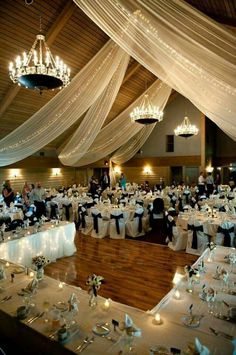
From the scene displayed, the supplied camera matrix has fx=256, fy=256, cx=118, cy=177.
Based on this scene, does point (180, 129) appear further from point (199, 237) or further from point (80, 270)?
point (80, 270)

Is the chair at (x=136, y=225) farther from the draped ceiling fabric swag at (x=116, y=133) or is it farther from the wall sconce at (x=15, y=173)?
the wall sconce at (x=15, y=173)

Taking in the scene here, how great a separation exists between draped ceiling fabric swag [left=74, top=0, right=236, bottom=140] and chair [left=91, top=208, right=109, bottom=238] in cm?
494

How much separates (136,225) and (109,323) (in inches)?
219

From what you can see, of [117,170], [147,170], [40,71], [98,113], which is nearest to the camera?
[40,71]

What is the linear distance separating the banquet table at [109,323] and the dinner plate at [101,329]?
0.04m

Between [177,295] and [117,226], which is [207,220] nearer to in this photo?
[117,226]

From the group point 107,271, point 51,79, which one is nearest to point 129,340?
point 107,271

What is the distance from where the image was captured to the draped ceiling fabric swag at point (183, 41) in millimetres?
2656

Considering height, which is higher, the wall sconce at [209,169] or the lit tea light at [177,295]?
the wall sconce at [209,169]

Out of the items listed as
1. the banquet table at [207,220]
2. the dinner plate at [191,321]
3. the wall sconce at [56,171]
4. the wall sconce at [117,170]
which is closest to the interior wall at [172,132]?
the wall sconce at [117,170]

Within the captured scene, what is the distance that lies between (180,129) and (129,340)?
10892mm

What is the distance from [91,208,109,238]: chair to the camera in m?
7.73

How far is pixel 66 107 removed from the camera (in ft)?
20.2

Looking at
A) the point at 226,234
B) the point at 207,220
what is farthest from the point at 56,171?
the point at 226,234
